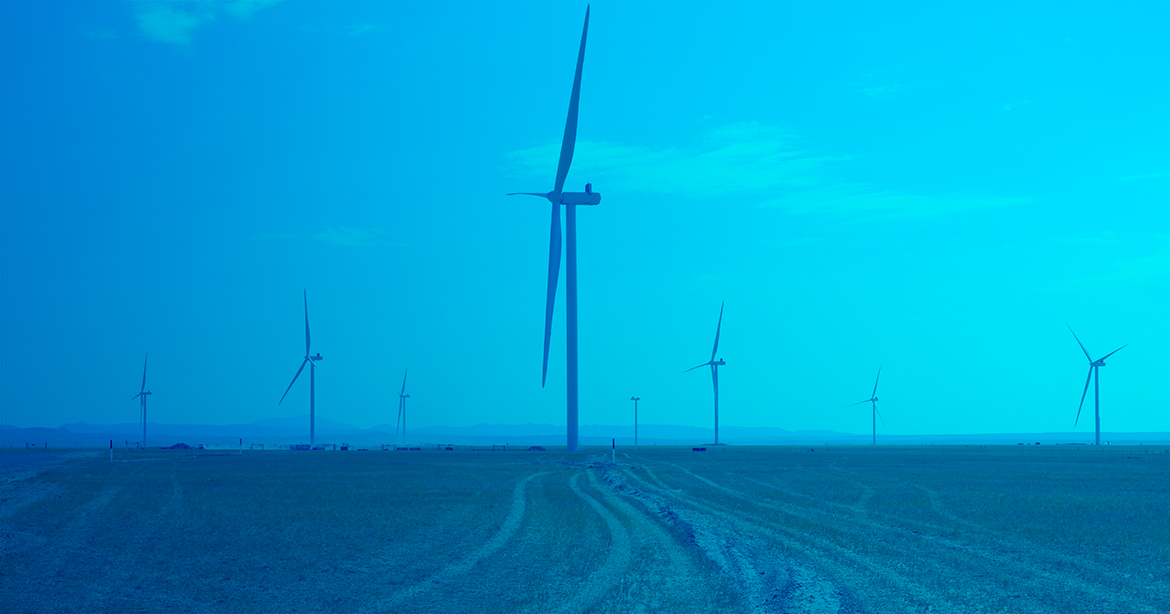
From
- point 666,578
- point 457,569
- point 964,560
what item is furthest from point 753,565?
point 457,569

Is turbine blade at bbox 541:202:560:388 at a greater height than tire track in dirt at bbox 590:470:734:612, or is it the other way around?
turbine blade at bbox 541:202:560:388

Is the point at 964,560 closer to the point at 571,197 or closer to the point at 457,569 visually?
the point at 457,569

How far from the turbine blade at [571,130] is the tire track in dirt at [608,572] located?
132ft

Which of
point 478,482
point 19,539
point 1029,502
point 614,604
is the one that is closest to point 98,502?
point 19,539

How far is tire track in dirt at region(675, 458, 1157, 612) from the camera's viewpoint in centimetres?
1791

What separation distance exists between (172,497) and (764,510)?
74.3 feet

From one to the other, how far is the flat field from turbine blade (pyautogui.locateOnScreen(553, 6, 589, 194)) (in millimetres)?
30471

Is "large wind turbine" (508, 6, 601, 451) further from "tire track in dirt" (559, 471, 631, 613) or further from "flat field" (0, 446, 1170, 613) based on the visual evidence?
"tire track in dirt" (559, 471, 631, 613)

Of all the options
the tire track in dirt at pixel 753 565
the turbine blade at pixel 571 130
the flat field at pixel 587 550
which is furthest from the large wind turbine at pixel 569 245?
the tire track in dirt at pixel 753 565

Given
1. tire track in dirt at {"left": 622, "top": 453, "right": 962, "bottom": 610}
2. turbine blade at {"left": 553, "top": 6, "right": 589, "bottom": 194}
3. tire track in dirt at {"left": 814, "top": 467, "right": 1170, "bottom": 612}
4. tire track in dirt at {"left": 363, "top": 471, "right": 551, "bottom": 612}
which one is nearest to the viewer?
tire track in dirt at {"left": 363, "top": 471, "right": 551, "bottom": 612}

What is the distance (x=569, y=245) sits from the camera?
71.4 m

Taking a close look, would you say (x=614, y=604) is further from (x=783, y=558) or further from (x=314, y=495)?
(x=314, y=495)

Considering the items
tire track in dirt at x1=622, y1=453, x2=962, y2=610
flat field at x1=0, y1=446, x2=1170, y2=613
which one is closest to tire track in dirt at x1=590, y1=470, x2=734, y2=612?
flat field at x1=0, y1=446, x2=1170, y2=613

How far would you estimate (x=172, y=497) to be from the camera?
1628 inches
